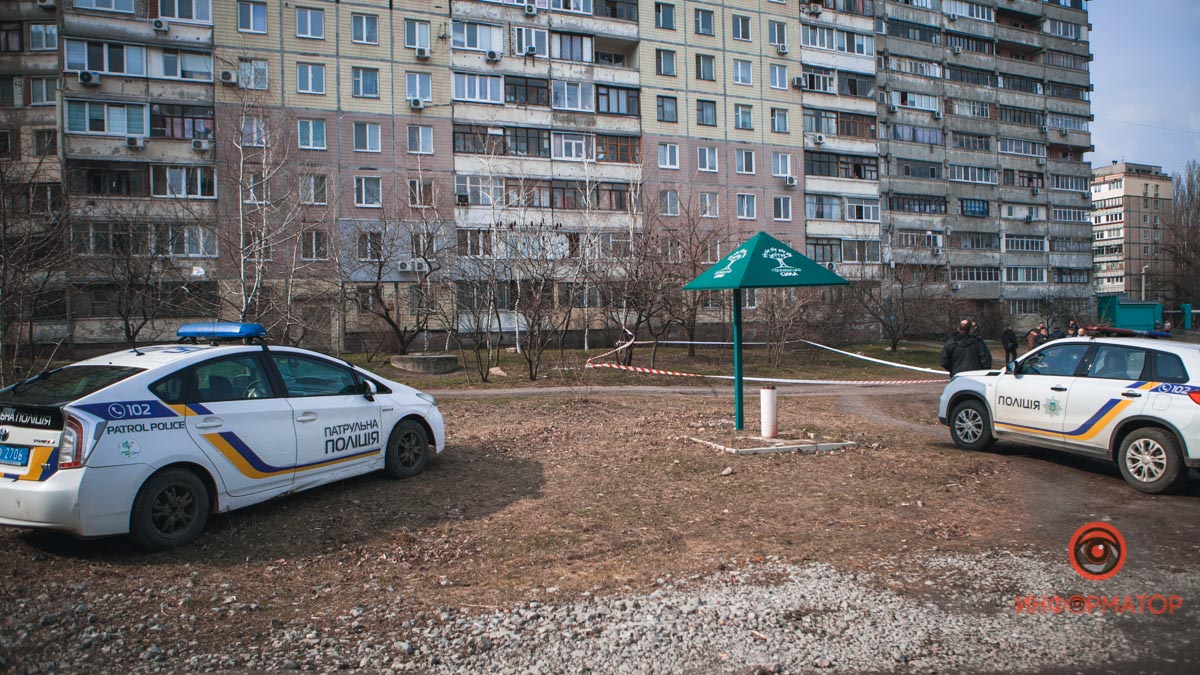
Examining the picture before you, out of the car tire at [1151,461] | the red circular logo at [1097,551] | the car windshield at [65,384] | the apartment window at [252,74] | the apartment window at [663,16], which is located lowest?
the red circular logo at [1097,551]

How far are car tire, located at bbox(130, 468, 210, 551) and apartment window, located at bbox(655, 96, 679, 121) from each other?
140 ft

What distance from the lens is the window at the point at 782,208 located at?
163 feet

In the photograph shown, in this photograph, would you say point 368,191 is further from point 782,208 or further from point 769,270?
point 769,270

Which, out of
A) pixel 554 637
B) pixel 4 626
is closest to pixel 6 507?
pixel 4 626

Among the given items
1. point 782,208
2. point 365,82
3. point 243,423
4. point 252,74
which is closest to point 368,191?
point 365,82

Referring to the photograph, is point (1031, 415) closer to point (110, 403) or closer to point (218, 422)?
point (218, 422)

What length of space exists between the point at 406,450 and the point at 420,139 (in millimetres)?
34752

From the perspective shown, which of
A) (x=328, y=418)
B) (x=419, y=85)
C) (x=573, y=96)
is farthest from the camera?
(x=573, y=96)

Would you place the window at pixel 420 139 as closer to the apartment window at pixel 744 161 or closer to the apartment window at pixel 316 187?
the apartment window at pixel 316 187

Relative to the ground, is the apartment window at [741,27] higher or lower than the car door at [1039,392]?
higher

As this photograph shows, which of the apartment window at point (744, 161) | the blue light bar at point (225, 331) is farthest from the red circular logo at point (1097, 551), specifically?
the apartment window at point (744, 161)

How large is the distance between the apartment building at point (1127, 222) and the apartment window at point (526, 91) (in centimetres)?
8942

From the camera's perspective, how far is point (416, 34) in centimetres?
4078

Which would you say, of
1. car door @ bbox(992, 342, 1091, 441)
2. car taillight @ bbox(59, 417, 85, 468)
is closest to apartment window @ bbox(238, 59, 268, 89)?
car taillight @ bbox(59, 417, 85, 468)
